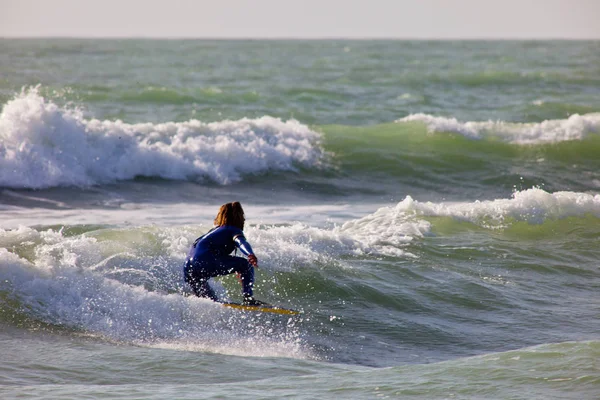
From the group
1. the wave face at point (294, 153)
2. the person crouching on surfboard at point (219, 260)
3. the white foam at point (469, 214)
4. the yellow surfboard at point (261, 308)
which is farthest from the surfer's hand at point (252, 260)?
the wave face at point (294, 153)

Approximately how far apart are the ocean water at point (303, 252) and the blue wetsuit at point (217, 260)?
304mm

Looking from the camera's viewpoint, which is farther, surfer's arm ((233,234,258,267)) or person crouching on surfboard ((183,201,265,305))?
person crouching on surfboard ((183,201,265,305))

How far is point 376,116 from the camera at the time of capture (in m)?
28.0

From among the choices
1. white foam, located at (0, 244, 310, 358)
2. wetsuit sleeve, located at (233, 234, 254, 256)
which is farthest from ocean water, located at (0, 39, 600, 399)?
wetsuit sleeve, located at (233, 234, 254, 256)

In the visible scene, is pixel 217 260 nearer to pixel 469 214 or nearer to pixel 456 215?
pixel 456 215

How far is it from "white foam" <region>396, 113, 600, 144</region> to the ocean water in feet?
0.26

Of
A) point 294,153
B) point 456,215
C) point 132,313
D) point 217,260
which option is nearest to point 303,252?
point 217,260

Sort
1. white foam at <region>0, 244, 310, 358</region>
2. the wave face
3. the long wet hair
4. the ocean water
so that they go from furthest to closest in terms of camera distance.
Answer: the wave face → the long wet hair → white foam at <region>0, 244, 310, 358</region> → the ocean water

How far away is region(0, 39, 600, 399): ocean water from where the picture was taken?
25.5 feet

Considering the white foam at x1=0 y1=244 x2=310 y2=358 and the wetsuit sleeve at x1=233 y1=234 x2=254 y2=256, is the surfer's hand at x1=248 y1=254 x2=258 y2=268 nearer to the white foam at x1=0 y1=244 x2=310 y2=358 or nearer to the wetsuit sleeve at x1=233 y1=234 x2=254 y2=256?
the wetsuit sleeve at x1=233 y1=234 x2=254 y2=256

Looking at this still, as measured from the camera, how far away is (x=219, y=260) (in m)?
9.38

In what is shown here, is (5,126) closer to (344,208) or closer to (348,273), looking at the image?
(344,208)

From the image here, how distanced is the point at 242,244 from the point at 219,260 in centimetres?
34

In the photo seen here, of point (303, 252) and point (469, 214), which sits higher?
point (469, 214)
